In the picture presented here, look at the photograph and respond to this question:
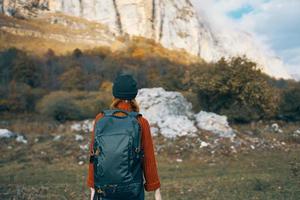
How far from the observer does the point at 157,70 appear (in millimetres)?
49594

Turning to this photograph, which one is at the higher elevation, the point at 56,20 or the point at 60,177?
the point at 56,20

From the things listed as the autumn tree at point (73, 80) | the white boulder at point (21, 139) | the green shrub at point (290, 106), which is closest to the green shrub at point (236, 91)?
the green shrub at point (290, 106)

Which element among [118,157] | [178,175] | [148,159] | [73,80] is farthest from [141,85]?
[118,157]

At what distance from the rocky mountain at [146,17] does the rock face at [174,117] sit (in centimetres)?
6666

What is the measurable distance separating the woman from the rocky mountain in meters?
83.4

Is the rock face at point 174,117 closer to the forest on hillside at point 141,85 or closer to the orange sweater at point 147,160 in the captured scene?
the forest on hillside at point 141,85

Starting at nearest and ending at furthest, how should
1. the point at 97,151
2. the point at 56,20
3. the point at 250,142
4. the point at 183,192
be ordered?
the point at 97,151 < the point at 183,192 < the point at 250,142 < the point at 56,20

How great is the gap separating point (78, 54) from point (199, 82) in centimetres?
3750

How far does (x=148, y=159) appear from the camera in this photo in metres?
3.10

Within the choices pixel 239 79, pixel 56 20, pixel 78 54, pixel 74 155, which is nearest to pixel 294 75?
pixel 56 20

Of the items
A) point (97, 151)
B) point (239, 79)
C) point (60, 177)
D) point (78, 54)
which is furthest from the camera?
point (78, 54)

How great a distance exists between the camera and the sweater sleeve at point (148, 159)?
308 centimetres

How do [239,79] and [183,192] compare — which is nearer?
[183,192]

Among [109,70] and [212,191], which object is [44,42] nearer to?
[109,70]
